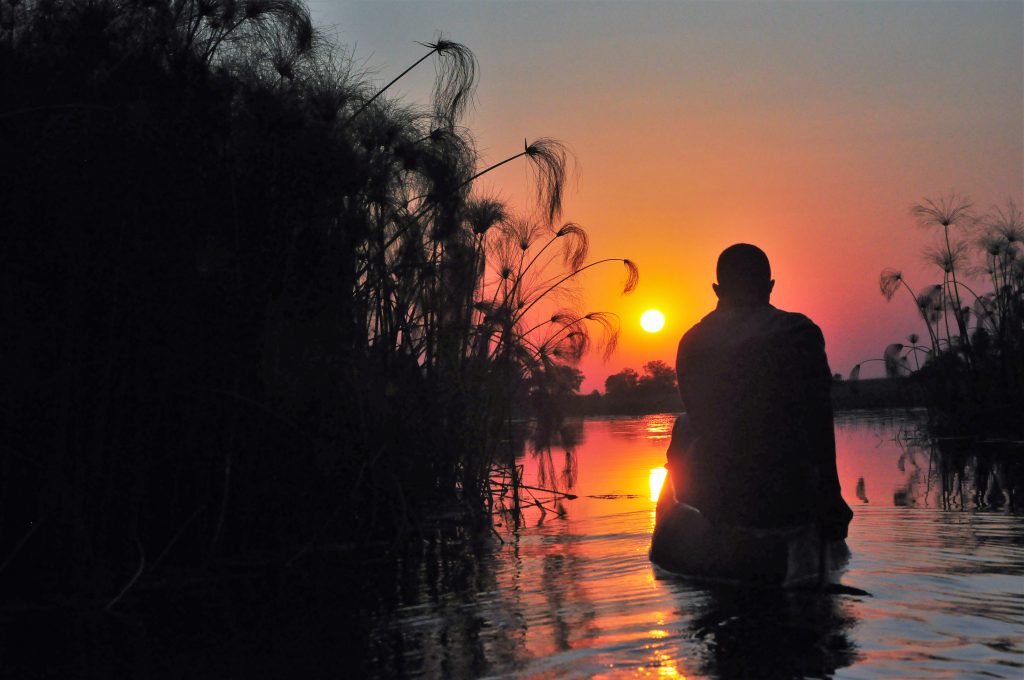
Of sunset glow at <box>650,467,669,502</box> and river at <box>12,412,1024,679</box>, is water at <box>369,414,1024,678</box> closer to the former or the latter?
river at <box>12,412,1024,679</box>

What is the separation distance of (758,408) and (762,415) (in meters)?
0.04

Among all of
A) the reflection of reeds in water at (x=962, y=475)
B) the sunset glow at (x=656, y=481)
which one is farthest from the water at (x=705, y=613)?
the sunset glow at (x=656, y=481)

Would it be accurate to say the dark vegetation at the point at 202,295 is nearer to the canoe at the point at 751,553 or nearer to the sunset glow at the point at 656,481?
the canoe at the point at 751,553

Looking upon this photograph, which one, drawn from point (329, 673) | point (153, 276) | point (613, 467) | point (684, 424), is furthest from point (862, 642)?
point (613, 467)

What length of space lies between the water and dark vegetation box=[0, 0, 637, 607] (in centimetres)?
102

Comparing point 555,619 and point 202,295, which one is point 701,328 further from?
point 202,295

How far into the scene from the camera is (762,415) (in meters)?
4.95

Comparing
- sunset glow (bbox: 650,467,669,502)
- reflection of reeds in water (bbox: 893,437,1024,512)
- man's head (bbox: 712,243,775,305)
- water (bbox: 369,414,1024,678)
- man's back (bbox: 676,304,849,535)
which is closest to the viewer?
water (bbox: 369,414,1024,678)

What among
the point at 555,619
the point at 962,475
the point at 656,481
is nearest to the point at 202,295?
the point at 555,619

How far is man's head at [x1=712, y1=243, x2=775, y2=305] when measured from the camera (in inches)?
197

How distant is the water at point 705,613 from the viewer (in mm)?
3898

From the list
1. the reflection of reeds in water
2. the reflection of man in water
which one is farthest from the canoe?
the reflection of reeds in water

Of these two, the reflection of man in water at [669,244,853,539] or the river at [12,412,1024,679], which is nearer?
the river at [12,412,1024,679]

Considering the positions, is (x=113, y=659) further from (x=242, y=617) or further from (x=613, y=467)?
(x=613, y=467)
